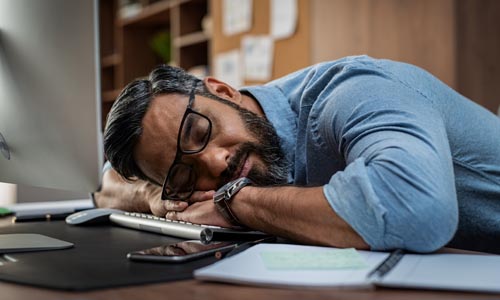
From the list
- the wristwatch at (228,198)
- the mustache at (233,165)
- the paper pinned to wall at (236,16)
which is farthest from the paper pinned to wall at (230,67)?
the wristwatch at (228,198)

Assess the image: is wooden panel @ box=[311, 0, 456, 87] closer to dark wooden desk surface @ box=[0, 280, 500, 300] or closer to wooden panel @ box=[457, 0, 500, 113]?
wooden panel @ box=[457, 0, 500, 113]

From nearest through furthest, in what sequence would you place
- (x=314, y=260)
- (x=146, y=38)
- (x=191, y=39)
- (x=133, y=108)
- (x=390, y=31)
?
1. (x=314, y=260)
2. (x=133, y=108)
3. (x=390, y=31)
4. (x=191, y=39)
5. (x=146, y=38)

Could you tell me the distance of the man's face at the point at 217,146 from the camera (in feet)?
4.31

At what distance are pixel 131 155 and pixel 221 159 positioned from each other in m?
0.21

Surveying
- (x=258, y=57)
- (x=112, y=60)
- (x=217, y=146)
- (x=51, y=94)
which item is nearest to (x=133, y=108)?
(x=217, y=146)

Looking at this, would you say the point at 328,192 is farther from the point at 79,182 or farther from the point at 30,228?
the point at 30,228

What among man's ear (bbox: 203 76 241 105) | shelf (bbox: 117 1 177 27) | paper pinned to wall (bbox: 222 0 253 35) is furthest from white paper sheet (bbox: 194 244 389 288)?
shelf (bbox: 117 1 177 27)

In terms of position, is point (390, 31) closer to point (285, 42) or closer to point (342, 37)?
point (342, 37)

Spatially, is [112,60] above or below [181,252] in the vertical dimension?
below

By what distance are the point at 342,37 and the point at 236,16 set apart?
0.81m

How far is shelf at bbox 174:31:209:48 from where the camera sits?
4281 mm

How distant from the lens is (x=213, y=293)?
70 cm

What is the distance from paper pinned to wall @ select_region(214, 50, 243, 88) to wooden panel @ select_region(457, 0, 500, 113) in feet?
4.34

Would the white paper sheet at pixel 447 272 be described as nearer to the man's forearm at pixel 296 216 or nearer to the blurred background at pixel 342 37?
the man's forearm at pixel 296 216
